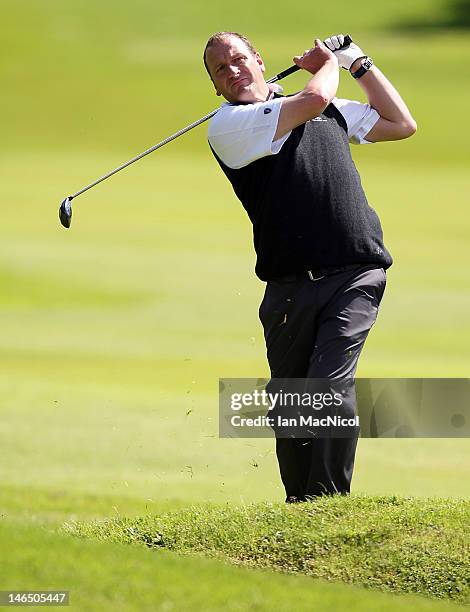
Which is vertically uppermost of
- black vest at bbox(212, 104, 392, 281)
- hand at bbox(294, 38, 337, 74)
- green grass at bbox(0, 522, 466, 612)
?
hand at bbox(294, 38, 337, 74)

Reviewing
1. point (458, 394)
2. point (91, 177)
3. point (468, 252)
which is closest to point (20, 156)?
point (91, 177)

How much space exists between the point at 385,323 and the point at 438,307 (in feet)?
2.65

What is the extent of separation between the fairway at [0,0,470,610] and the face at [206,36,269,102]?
1.96m

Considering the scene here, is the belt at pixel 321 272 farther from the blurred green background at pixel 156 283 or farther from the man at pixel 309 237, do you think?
the blurred green background at pixel 156 283

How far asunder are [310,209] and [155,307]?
737 cm

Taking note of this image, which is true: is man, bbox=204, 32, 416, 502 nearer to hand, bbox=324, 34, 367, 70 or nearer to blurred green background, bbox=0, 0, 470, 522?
hand, bbox=324, 34, 367, 70

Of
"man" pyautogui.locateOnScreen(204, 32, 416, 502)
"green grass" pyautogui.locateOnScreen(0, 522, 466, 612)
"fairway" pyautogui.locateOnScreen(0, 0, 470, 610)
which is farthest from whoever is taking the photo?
"fairway" pyautogui.locateOnScreen(0, 0, 470, 610)

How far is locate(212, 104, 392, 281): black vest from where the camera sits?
546 centimetres

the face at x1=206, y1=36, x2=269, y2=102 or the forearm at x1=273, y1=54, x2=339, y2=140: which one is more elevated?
the face at x1=206, y1=36, x2=269, y2=102

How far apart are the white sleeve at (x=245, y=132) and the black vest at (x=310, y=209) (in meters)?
0.07

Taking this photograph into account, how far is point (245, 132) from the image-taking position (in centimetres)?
543

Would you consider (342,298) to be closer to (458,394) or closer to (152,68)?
(458,394)

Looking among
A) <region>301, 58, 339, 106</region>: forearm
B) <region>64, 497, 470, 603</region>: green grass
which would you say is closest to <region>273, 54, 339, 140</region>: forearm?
<region>301, 58, 339, 106</region>: forearm

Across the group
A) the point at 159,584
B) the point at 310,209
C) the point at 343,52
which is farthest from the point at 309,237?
the point at 159,584
